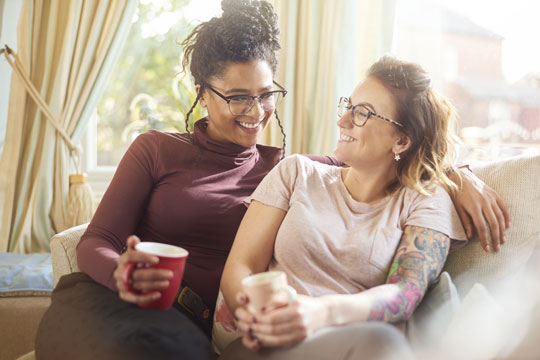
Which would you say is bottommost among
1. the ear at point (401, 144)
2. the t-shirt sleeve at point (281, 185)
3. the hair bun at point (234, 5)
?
the t-shirt sleeve at point (281, 185)

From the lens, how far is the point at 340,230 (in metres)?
1.33

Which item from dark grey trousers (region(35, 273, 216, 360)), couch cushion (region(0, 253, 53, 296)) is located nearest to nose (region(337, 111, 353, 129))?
dark grey trousers (region(35, 273, 216, 360))

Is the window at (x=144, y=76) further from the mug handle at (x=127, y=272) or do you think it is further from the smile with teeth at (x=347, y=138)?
the mug handle at (x=127, y=272)

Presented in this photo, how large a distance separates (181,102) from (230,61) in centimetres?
143

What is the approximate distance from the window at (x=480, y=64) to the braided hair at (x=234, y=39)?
0.91m

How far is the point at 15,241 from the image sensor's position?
266cm

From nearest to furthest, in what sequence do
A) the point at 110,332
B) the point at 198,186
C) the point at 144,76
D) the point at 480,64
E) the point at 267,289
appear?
the point at 267,289 < the point at 110,332 < the point at 198,186 < the point at 480,64 < the point at 144,76

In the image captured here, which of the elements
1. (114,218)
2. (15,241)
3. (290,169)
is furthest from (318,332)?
(15,241)

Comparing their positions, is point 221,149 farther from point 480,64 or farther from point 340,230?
point 480,64

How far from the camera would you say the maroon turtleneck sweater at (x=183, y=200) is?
4.81ft

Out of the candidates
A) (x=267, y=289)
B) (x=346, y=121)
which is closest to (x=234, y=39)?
(x=346, y=121)

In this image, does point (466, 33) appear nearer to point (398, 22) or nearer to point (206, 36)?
point (398, 22)

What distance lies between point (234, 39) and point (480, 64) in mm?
1406

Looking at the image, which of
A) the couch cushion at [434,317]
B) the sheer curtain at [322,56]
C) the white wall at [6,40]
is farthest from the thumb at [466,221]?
the white wall at [6,40]
